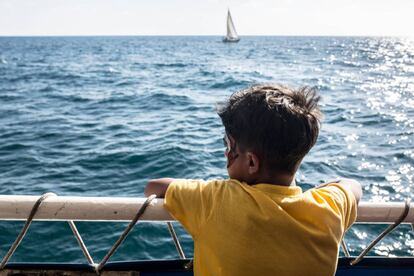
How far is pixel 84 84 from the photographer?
1948 centimetres

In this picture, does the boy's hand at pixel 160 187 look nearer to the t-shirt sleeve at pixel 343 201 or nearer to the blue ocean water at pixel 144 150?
the t-shirt sleeve at pixel 343 201

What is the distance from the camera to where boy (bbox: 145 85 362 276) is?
49.8 inches

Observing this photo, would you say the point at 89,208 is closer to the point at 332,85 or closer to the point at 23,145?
the point at 23,145

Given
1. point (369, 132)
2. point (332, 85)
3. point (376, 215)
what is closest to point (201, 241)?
point (376, 215)

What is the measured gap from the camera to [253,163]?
135 centimetres

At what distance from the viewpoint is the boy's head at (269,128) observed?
4.24 feet

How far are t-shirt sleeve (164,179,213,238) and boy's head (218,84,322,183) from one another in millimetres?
136

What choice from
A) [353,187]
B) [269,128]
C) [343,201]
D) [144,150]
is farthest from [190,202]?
[144,150]

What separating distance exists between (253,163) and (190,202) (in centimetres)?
24
